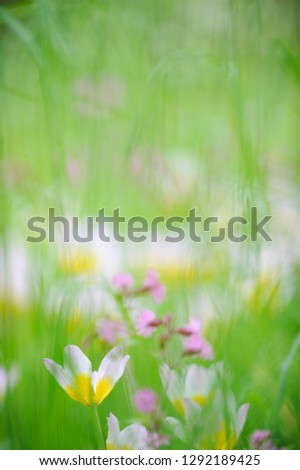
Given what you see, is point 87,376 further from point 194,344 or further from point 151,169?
point 151,169

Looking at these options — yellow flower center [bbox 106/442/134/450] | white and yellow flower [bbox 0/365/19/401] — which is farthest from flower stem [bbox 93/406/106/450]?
white and yellow flower [bbox 0/365/19/401]

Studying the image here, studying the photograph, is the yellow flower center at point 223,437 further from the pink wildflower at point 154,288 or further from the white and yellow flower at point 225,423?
the pink wildflower at point 154,288

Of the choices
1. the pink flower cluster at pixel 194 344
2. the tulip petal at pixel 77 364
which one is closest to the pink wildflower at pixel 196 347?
the pink flower cluster at pixel 194 344

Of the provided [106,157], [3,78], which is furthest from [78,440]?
[3,78]

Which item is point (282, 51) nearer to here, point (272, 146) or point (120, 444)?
point (272, 146)

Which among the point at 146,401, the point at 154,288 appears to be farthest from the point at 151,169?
the point at 146,401

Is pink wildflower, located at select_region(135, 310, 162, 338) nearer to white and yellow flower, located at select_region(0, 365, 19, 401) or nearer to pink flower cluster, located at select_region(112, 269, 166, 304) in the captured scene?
pink flower cluster, located at select_region(112, 269, 166, 304)
